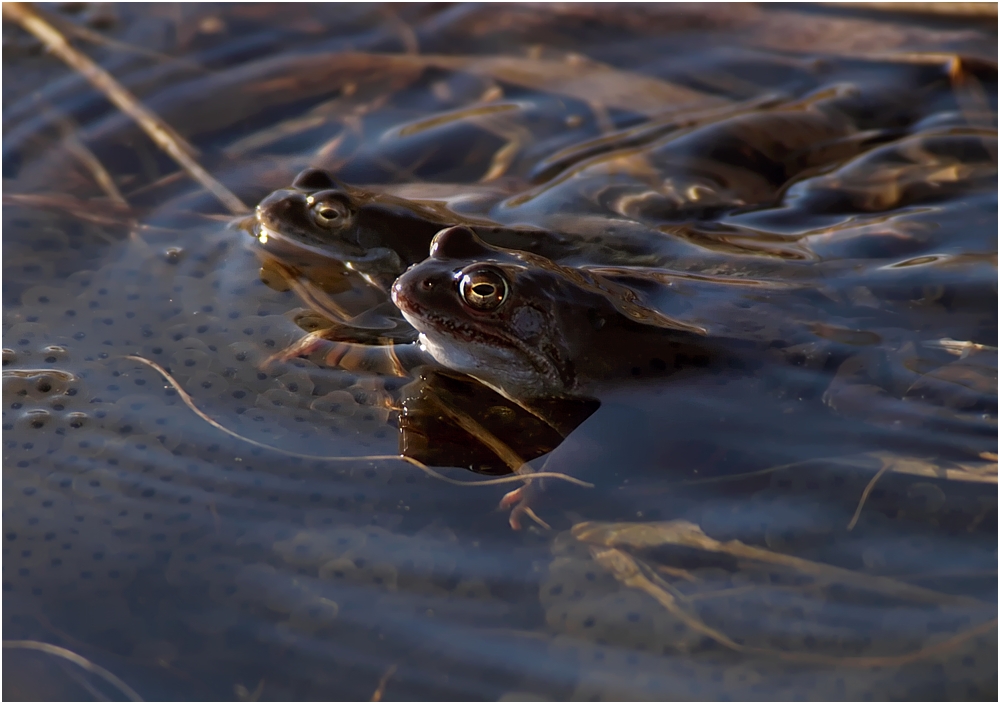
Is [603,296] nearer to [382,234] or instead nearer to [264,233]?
[382,234]

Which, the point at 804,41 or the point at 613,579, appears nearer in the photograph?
the point at 613,579

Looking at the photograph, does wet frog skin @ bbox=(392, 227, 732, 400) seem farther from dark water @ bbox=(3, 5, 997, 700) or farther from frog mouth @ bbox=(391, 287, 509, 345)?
dark water @ bbox=(3, 5, 997, 700)

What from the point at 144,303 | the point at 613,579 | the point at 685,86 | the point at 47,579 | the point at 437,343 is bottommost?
the point at 613,579

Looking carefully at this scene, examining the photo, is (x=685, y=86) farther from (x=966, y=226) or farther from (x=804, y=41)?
(x=966, y=226)

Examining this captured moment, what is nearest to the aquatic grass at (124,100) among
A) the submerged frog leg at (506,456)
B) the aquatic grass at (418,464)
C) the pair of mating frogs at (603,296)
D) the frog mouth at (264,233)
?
the frog mouth at (264,233)

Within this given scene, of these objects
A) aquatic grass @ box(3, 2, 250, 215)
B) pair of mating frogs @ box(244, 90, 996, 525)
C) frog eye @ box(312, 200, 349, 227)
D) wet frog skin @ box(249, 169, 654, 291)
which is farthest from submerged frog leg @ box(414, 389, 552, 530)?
aquatic grass @ box(3, 2, 250, 215)

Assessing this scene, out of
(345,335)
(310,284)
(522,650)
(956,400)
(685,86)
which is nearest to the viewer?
(522,650)

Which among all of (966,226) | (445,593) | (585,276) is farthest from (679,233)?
(445,593)
